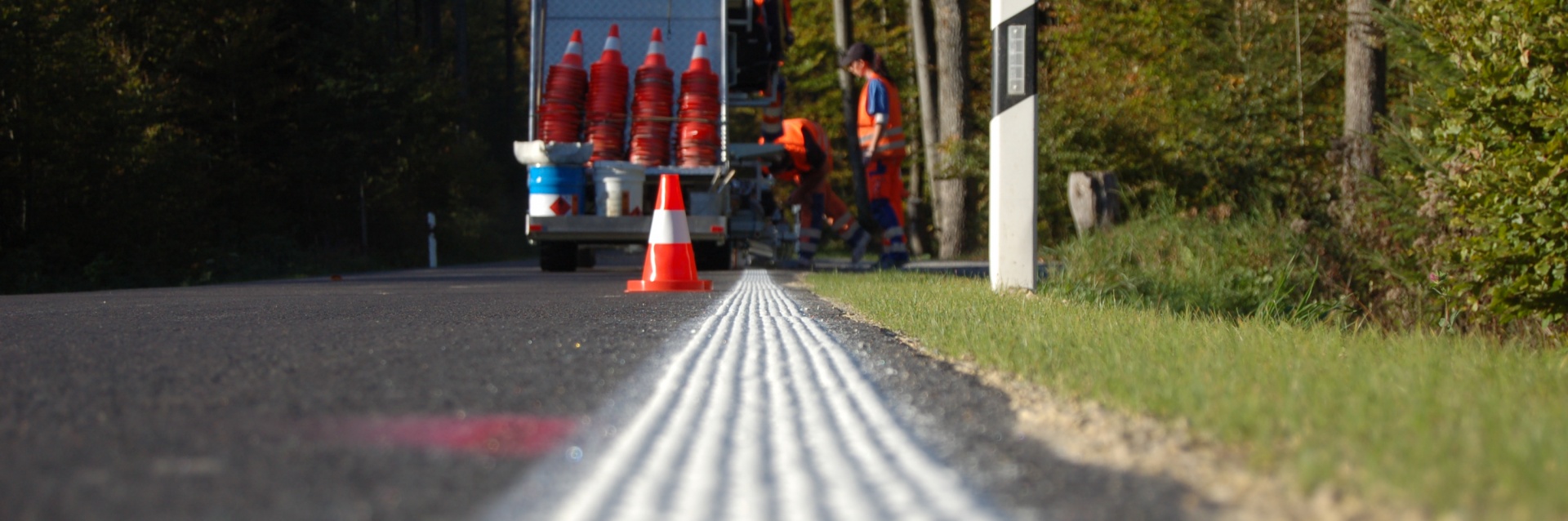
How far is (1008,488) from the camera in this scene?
210 cm

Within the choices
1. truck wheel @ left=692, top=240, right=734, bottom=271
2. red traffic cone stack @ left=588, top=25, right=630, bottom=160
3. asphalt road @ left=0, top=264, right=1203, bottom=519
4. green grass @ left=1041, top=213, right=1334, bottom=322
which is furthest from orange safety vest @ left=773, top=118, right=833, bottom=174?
asphalt road @ left=0, top=264, right=1203, bottom=519

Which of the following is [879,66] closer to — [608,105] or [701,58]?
[701,58]

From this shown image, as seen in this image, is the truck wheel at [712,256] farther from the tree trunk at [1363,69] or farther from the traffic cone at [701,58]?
the tree trunk at [1363,69]

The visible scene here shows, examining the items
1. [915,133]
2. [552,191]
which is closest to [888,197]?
[552,191]

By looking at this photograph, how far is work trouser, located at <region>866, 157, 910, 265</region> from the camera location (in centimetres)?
1344

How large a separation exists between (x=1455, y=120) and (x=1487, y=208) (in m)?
0.65

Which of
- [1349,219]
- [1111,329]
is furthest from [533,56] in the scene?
[1111,329]

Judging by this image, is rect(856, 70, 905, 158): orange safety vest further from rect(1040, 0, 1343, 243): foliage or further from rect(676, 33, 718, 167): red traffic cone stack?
rect(1040, 0, 1343, 243): foliage

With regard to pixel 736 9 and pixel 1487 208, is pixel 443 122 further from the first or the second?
pixel 1487 208

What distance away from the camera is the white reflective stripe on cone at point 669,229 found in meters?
8.45

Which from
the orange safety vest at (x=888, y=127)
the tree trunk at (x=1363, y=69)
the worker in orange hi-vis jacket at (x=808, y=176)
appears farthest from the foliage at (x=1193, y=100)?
the worker in orange hi-vis jacket at (x=808, y=176)

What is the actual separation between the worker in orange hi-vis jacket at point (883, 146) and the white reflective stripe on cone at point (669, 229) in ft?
15.7

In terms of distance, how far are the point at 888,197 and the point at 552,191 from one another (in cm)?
325

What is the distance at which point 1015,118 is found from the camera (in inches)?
282
